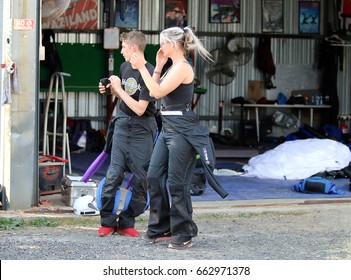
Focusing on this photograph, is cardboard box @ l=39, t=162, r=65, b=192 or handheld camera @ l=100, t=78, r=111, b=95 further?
cardboard box @ l=39, t=162, r=65, b=192

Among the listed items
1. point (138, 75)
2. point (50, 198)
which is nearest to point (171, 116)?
point (138, 75)

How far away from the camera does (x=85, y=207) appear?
8.52m

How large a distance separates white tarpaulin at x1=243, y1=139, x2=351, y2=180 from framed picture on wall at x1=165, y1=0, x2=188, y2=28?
17.0 feet

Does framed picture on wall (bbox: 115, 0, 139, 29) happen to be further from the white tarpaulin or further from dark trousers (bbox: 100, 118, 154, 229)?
dark trousers (bbox: 100, 118, 154, 229)

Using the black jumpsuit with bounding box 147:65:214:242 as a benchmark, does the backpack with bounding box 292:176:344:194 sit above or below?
below

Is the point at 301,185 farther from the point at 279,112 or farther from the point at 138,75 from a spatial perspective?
the point at 279,112

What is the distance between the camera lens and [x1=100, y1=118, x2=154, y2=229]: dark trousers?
731 centimetres

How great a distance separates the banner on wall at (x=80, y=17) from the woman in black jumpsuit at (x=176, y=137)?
9157 millimetres

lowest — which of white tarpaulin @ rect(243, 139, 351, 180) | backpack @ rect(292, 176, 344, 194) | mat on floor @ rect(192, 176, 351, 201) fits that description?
mat on floor @ rect(192, 176, 351, 201)

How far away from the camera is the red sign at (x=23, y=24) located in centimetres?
859

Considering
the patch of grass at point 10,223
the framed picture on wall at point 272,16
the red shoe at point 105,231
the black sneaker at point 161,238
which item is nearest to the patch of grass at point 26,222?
the patch of grass at point 10,223

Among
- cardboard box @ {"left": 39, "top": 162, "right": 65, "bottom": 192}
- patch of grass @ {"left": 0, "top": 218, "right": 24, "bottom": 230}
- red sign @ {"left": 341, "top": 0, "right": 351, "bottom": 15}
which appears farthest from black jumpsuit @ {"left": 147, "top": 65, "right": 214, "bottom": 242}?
red sign @ {"left": 341, "top": 0, "right": 351, "bottom": 15}

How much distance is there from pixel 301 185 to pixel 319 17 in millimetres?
7981

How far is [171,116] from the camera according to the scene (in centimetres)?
690
